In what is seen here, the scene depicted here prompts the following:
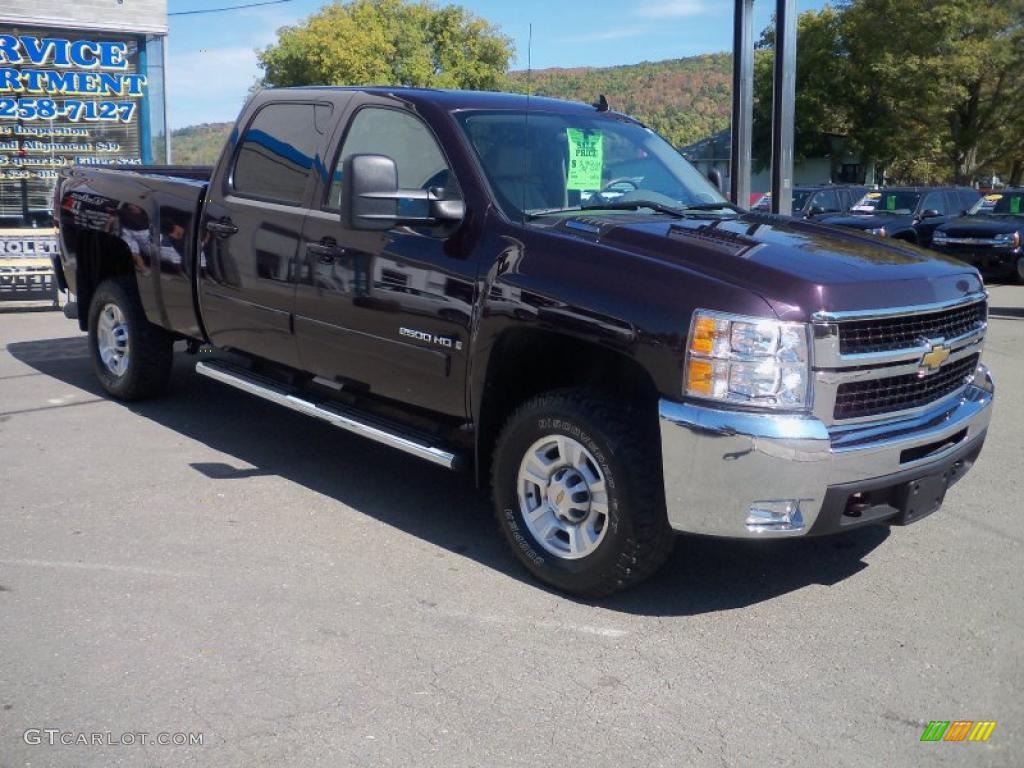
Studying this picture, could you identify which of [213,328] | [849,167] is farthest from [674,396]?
[849,167]

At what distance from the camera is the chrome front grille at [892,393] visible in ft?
13.1

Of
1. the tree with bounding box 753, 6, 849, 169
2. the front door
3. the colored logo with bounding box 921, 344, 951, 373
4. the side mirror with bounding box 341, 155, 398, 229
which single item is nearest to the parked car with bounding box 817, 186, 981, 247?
the front door

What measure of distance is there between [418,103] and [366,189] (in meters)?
0.78

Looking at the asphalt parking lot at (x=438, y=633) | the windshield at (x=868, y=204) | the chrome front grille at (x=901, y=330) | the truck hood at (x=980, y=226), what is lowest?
the asphalt parking lot at (x=438, y=633)

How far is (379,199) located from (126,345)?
10.9ft

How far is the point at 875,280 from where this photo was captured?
4.11 metres

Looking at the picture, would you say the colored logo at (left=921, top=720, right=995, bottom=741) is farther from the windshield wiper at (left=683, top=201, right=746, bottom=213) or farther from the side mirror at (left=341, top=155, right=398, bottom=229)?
the side mirror at (left=341, top=155, right=398, bottom=229)

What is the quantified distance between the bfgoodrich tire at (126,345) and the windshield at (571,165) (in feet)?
10.1

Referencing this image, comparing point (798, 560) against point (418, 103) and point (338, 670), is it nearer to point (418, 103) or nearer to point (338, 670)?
point (338, 670)

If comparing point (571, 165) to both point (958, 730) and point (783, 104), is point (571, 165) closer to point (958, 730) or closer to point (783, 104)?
point (958, 730)

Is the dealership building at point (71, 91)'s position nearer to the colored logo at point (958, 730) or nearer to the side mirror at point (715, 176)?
the side mirror at point (715, 176)

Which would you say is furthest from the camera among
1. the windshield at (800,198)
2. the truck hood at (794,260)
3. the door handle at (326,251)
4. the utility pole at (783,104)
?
the windshield at (800,198)

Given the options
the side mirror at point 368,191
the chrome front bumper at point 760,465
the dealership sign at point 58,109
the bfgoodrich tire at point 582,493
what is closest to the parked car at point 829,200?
the dealership sign at point 58,109

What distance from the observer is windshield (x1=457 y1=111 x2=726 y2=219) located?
4.95 m
